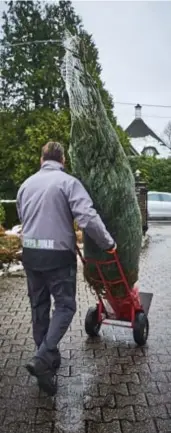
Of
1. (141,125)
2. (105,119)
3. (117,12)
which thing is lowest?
(141,125)

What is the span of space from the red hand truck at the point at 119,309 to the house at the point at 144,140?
34619 mm

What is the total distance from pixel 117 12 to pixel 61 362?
7941 millimetres

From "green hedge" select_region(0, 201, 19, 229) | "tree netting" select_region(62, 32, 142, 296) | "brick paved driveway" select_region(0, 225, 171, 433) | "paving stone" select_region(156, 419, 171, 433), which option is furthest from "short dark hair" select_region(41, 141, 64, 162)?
"green hedge" select_region(0, 201, 19, 229)

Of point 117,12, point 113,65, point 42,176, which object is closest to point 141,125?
point 113,65

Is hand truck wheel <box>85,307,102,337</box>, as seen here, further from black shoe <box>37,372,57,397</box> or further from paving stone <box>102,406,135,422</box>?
paving stone <box>102,406,135,422</box>

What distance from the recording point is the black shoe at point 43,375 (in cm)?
322

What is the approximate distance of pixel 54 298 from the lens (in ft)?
11.1

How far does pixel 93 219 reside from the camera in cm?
324

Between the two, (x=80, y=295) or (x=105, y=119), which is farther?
(x=80, y=295)

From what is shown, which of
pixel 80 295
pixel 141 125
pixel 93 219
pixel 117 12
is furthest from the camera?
pixel 141 125

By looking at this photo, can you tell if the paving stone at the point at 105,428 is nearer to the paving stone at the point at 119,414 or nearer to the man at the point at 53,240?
the paving stone at the point at 119,414

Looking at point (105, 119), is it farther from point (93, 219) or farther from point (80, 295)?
point (80, 295)

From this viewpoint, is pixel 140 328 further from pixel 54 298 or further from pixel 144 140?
pixel 144 140

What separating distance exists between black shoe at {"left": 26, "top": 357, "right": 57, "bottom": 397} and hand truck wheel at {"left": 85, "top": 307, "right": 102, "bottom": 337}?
1127mm
